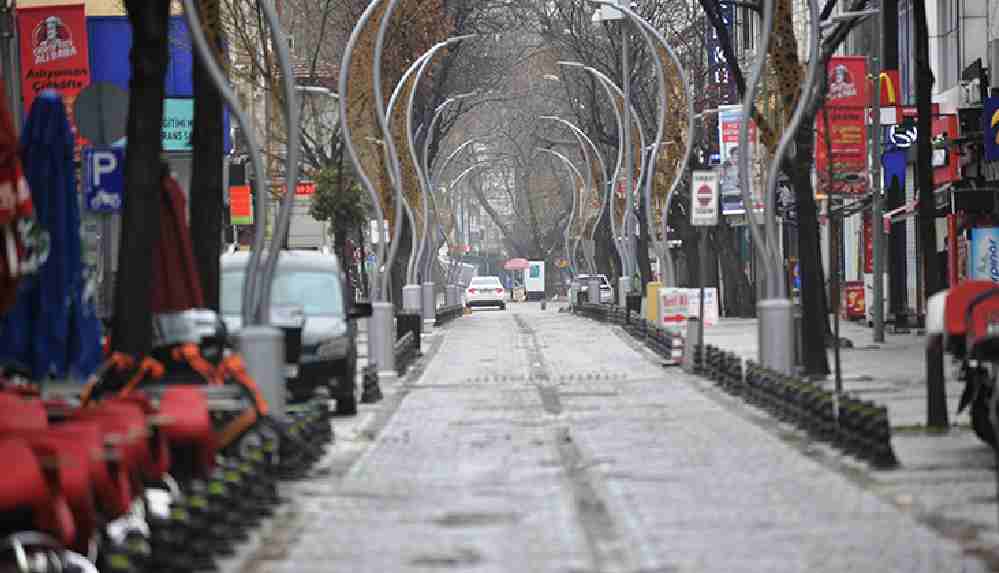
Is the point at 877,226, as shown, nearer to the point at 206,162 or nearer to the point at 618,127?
the point at 206,162

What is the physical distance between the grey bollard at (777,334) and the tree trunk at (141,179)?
30.9 feet

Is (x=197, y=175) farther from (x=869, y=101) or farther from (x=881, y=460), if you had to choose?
(x=869, y=101)

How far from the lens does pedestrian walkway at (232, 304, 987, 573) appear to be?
11812 mm

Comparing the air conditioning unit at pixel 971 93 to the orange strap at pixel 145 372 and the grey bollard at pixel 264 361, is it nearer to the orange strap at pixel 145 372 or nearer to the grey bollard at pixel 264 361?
the grey bollard at pixel 264 361

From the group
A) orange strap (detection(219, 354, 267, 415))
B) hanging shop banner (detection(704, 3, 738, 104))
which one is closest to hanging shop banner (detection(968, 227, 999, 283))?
hanging shop banner (detection(704, 3, 738, 104))

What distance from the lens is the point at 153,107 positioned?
17.6 metres

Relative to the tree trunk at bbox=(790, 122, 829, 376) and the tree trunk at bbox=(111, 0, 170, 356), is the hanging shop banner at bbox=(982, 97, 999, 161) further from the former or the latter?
the tree trunk at bbox=(111, 0, 170, 356)

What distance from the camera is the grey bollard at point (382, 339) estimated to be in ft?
109

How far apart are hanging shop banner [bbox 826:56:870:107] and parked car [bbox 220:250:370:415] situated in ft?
54.0

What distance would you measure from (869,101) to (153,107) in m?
34.2

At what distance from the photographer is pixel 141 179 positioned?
56.4 feet

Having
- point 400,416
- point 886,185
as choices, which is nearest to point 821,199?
point 886,185

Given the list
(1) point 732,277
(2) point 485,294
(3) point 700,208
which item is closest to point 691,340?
(3) point 700,208

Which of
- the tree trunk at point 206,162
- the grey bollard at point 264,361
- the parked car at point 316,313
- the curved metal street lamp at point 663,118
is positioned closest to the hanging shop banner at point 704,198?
the parked car at point 316,313
